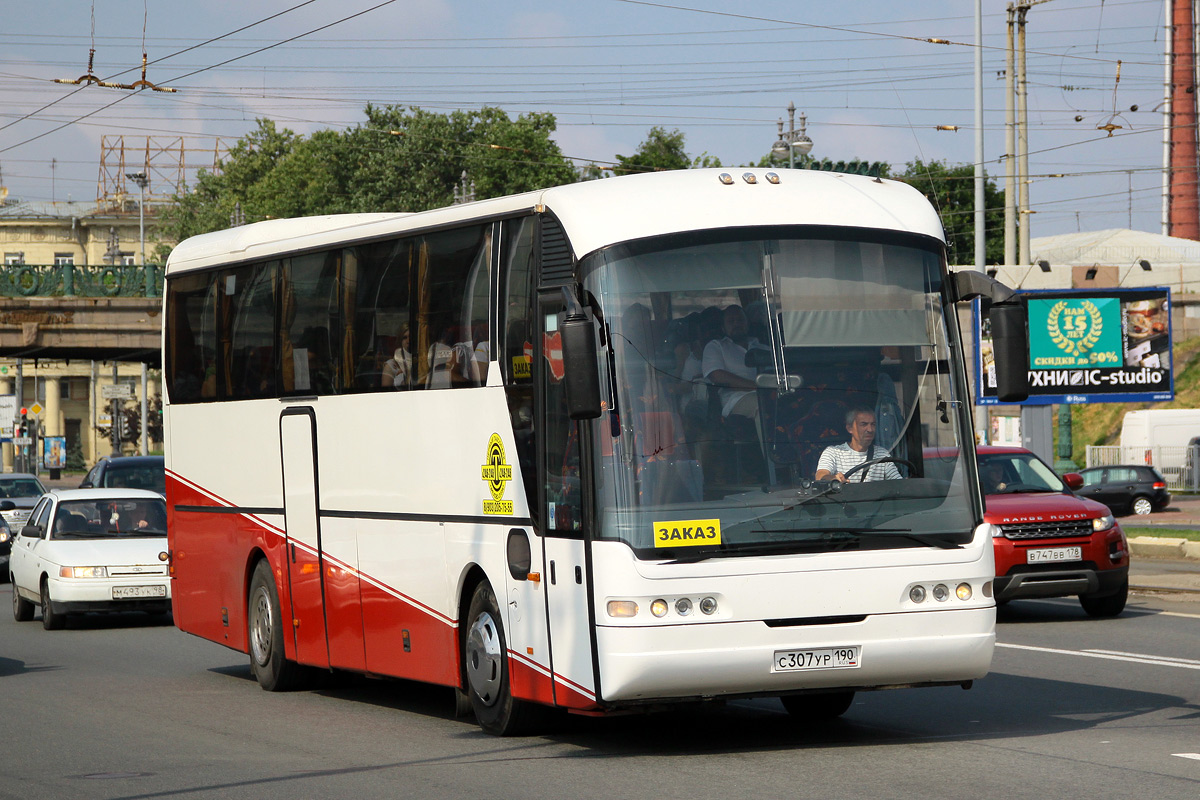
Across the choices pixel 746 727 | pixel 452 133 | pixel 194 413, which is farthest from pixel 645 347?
pixel 452 133

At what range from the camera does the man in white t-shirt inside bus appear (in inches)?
346

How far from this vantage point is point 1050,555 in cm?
1636

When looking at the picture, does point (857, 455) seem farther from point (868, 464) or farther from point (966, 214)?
point (966, 214)

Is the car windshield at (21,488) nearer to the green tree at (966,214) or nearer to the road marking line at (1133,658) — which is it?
the road marking line at (1133,658)

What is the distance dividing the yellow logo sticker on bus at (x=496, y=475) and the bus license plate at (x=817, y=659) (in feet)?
6.28

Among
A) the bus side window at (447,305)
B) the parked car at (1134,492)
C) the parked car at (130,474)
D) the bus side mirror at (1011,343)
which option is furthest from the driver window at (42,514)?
the parked car at (1134,492)

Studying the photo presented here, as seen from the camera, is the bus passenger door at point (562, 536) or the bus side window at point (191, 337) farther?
the bus side window at point (191, 337)

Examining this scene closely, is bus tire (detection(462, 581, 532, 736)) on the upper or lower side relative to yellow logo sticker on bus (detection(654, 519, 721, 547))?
lower

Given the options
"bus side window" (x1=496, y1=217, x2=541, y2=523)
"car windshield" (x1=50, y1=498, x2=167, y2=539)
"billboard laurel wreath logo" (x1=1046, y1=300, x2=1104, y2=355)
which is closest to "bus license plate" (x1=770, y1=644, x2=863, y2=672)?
"bus side window" (x1=496, y1=217, x2=541, y2=523)

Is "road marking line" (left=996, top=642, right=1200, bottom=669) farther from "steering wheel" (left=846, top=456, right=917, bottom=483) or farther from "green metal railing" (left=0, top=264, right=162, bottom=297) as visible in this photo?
"green metal railing" (left=0, top=264, right=162, bottom=297)

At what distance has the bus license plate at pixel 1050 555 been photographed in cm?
1633

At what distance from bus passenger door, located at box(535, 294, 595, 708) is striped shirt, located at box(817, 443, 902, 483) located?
1296mm

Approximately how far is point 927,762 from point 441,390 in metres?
3.83

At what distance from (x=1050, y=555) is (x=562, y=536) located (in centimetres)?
865
